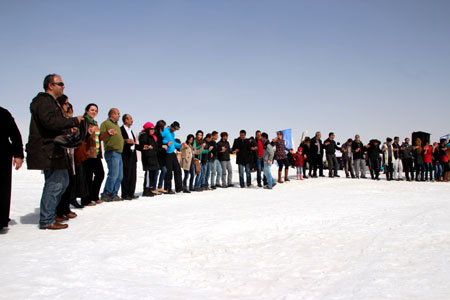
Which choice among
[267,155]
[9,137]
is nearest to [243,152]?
[267,155]

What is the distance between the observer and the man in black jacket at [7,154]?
4.19 m

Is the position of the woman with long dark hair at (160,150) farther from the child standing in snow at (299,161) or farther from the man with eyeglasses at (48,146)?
the child standing in snow at (299,161)

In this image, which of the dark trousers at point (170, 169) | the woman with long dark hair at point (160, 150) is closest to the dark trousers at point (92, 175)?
the woman with long dark hair at point (160, 150)

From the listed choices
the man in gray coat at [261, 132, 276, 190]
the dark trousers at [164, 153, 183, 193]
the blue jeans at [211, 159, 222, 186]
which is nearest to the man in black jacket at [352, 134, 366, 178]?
the man in gray coat at [261, 132, 276, 190]

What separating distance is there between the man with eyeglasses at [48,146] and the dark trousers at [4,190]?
1.05 feet

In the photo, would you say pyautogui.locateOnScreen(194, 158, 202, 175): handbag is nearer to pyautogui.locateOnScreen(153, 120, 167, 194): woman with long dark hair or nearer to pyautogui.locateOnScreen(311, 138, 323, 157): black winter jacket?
pyautogui.locateOnScreen(153, 120, 167, 194): woman with long dark hair

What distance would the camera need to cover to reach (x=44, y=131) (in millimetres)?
4262

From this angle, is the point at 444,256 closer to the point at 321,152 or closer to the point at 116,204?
the point at 116,204

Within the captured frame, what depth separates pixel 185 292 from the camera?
2453 mm

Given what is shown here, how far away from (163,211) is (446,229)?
414 cm

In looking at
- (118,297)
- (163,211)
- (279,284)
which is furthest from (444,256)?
(163,211)

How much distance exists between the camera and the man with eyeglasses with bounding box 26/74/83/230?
4.18 meters

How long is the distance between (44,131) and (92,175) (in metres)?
2.62

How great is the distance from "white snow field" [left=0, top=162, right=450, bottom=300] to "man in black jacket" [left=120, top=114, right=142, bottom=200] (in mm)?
2520
